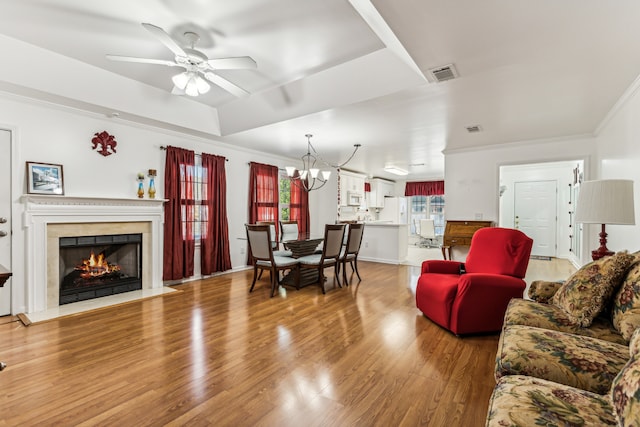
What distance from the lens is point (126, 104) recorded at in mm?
3867

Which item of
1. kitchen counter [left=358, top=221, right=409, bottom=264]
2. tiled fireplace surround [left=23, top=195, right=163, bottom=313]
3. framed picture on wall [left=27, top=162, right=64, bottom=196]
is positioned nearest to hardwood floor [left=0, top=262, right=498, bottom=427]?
tiled fireplace surround [left=23, top=195, right=163, bottom=313]

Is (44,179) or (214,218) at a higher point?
(44,179)

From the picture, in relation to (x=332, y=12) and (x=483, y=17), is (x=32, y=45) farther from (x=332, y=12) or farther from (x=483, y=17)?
(x=483, y=17)

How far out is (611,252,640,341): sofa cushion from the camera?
1630 mm

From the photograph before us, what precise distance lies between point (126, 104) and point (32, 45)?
0.96 metres

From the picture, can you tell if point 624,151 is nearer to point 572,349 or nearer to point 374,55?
point 374,55

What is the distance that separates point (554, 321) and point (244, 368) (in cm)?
210

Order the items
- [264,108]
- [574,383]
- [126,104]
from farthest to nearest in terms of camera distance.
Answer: [264,108]
[126,104]
[574,383]

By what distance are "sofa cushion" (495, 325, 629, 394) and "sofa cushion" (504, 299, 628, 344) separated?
0.20 meters

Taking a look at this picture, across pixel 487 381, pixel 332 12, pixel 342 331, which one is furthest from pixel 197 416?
pixel 332 12

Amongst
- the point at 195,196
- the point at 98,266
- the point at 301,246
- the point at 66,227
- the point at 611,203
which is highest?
the point at 195,196

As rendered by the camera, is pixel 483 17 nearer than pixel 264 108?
Yes

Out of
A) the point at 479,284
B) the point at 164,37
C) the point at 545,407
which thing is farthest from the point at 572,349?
the point at 164,37

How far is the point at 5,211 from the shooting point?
132 inches
